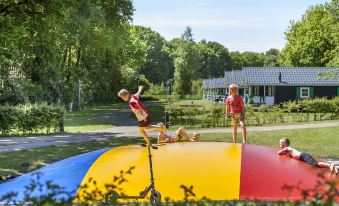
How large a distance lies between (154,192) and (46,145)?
47.3 ft

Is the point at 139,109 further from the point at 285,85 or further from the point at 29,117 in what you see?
the point at 285,85

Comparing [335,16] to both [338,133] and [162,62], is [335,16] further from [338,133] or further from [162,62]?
[162,62]

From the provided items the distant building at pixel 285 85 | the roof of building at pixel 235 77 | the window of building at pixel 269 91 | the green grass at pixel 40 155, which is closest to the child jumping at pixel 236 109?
the green grass at pixel 40 155

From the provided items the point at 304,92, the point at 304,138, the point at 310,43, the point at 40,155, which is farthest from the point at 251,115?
the point at 310,43

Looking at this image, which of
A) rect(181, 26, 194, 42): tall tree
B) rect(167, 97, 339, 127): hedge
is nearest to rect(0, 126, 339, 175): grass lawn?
rect(167, 97, 339, 127): hedge

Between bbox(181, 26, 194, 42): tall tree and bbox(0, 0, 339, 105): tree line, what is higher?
bbox(181, 26, 194, 42): tall tree

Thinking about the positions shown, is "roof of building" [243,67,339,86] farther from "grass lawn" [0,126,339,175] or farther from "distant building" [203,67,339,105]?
"grass lawn" [0,126,339,175]

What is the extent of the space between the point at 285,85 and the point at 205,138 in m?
32.4

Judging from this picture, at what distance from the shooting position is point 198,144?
11.7 meters

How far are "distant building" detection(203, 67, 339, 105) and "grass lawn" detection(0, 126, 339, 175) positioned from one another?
25.7 m

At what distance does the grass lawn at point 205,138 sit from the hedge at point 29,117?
5710 mm

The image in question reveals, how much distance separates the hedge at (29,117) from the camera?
88.1 feet

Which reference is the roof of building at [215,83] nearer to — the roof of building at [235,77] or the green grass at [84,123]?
the roof of building at [235,77]

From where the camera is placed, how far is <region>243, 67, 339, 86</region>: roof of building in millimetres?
54844
